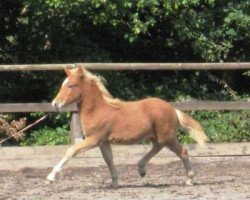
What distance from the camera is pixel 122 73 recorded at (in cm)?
1650

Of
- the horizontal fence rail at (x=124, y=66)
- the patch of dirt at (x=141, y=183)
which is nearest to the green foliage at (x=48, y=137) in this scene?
the horizontal fence rail at (x=124, y=66)

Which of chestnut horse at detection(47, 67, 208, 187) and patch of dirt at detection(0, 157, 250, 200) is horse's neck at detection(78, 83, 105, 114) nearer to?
chestnut horse at detection(47, 67, 208, 187)

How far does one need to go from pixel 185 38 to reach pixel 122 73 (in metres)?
1.51

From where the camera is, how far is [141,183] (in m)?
10.5

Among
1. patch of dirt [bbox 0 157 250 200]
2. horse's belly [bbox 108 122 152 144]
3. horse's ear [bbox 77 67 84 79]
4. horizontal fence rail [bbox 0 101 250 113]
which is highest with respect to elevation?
horse's ear [bbox 77 67 84 79]

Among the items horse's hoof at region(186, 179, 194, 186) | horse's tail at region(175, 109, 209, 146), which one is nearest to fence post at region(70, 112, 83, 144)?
horse's tail at region(175, 109, 209, 146)

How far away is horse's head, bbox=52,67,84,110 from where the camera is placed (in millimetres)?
9852

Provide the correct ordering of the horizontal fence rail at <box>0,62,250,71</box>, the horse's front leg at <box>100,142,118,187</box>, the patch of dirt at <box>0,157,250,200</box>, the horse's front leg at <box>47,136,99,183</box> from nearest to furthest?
1. the patch of dirt at <box>0,157,250,200</box>
2. the horse's front leg at <box>47,136,99,183</box>
3. the horse's front leg at <box>100,142,118,187</box>
4. the horizontal fence rail at <box>0,62,250,71</box>

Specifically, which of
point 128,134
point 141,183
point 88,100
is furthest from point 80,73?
point 141,183

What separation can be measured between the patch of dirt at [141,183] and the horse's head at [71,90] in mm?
1000

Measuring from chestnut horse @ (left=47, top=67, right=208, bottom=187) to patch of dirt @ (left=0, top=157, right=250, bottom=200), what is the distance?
13.6 inches

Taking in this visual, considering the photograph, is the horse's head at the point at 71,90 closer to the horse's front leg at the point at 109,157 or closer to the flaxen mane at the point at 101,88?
the flaxen mane at the point at 101,88

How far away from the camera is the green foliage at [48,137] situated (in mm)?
14609

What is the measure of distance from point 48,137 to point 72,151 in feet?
17.1
